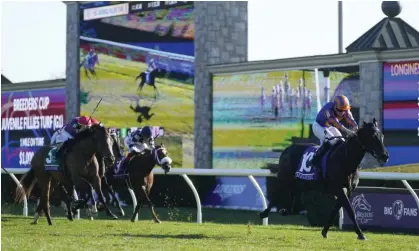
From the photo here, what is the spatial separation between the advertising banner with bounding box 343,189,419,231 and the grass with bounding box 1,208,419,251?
22.8 inches

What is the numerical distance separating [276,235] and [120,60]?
15.2m

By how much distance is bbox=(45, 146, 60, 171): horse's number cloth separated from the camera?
47.6 feet

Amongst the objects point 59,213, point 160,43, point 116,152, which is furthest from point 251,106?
point 116,152

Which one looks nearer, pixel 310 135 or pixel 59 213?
pixel 59 213

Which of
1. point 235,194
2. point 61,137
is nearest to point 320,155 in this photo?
point 61,137

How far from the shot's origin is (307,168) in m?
12.2

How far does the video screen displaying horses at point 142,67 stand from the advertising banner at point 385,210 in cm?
1064

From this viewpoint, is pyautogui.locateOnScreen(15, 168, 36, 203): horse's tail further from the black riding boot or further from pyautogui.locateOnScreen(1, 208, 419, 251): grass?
the black riding boot

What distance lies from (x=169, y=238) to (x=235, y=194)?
33.1 feet

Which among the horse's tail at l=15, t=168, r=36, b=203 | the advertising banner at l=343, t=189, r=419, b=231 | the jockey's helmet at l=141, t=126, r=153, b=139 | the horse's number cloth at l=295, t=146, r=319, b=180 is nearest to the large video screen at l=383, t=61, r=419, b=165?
the advertising banner at l=343, t=189, r=419, b=231

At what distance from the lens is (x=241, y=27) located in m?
25.5

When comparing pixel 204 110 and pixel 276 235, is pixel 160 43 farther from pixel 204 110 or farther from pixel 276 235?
pixel 276 235

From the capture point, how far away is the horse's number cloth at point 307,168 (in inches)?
479

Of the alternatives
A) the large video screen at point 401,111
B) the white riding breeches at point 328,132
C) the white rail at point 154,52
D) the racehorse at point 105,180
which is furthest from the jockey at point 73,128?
the white rail at point 154,52
